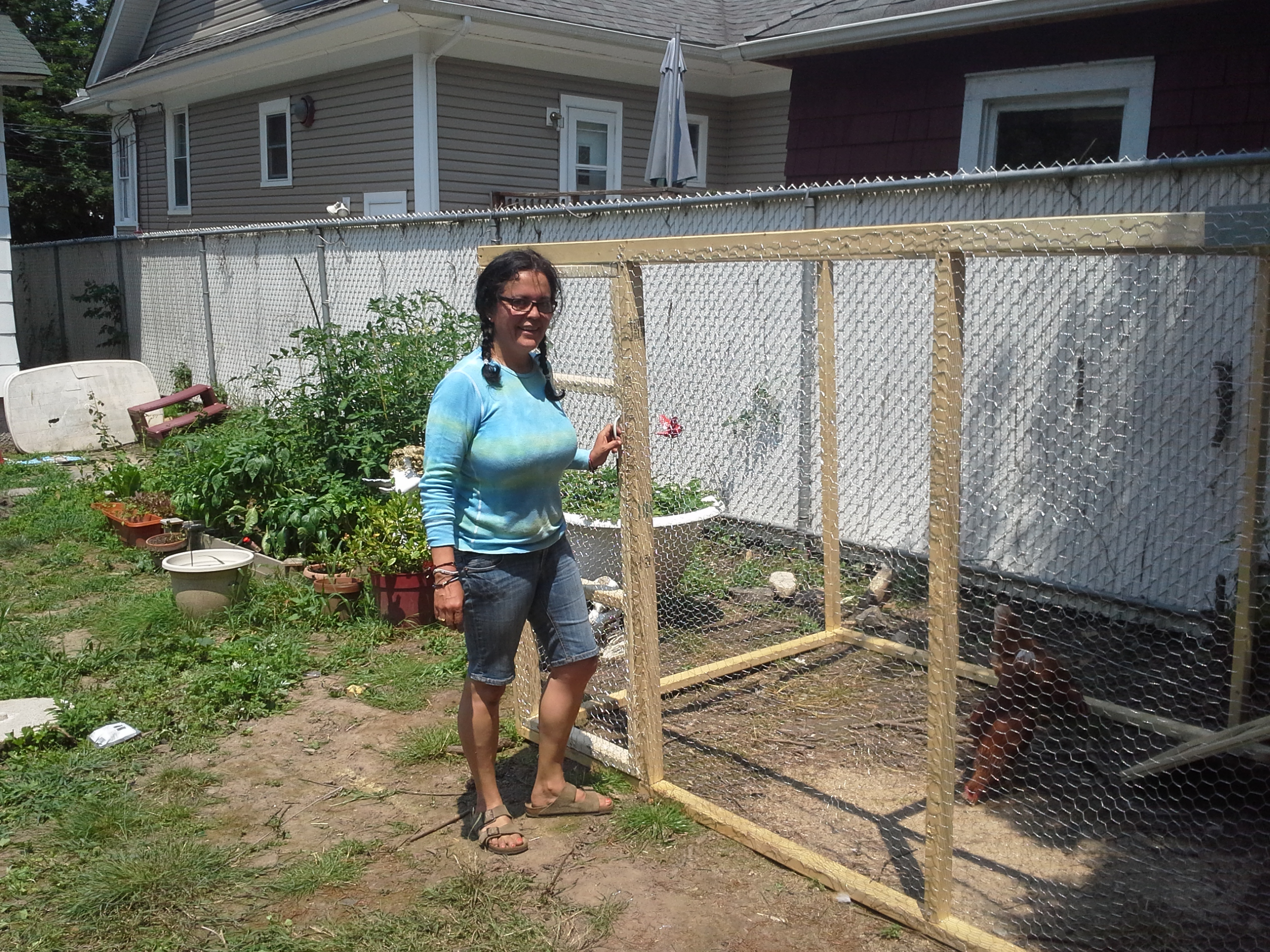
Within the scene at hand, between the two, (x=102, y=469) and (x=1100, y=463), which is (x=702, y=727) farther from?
(x=102, y=469)

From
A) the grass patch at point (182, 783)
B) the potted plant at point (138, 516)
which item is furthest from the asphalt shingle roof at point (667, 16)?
the grass patch at point (182, 783)

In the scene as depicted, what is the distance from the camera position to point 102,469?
9438mm

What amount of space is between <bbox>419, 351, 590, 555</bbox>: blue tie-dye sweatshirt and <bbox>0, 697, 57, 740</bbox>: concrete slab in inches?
82.9

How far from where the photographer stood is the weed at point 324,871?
3.10 metres

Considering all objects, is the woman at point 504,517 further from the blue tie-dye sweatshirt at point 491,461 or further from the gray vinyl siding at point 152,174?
the gray vinyl siding at point 152,174

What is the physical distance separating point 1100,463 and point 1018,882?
2052 mm

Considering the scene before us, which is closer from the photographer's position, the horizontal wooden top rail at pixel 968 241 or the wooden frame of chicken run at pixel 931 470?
the horizontal wooden top rail at pixel 968 241

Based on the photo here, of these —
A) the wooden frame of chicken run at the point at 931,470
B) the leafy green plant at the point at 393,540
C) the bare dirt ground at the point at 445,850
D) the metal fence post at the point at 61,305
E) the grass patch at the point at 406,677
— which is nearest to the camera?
the wooden frame of chicken run at the point at 931,470

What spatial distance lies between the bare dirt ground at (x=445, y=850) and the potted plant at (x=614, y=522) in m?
1.12

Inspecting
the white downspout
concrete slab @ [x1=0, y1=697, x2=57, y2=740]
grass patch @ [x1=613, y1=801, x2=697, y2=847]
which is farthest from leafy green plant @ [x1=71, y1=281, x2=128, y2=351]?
grass patch @ [x1=613, y1=801, x2=697, y2=847]

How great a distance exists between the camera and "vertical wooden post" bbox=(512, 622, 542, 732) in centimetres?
401

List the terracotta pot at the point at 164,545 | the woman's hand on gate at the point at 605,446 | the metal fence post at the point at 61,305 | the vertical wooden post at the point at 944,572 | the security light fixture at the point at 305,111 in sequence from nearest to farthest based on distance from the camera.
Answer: the vertical wooden post at the point at 944,572, the woman's hand on gate at the point at 605,446, the terracotta pot at the point at 164,545, the security light fixture at the point at 305,111, the metal fence post at the point at 61,305

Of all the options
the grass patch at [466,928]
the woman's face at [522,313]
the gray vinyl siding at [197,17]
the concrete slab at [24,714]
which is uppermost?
the gray vinyl siding at [197,17]

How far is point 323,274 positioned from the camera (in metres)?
9.78
